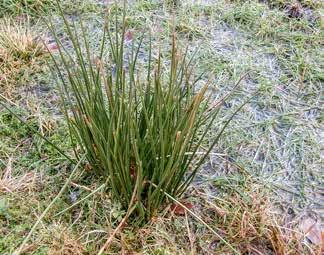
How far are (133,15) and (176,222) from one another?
52.4 inches

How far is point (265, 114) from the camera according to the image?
1988mm

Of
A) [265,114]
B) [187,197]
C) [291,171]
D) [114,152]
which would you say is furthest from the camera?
[265,114]

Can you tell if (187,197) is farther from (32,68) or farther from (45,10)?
(45,10)

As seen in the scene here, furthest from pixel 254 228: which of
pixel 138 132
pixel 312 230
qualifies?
pixel 138 132

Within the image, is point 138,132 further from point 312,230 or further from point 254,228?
point 312,230

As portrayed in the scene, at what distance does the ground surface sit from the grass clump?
20 mm

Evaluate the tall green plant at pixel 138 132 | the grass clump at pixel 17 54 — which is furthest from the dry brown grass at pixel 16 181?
the grass clump at pixel 17 54

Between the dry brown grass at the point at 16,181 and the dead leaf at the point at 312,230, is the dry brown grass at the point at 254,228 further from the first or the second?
the dry brown grass at the point at 16,181

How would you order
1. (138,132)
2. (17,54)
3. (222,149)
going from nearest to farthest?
(138,132) < (222,149) < (17,54)

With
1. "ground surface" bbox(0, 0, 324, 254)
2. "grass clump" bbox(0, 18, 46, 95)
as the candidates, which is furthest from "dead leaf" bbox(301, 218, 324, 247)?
"grass clump" bbox(0, 18, 46, 95)

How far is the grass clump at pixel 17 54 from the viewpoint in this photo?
2033 millimetres

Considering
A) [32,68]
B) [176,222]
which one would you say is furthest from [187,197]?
[32,68]

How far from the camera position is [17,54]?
2.12 m

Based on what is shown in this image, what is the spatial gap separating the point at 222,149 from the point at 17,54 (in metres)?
1.07
